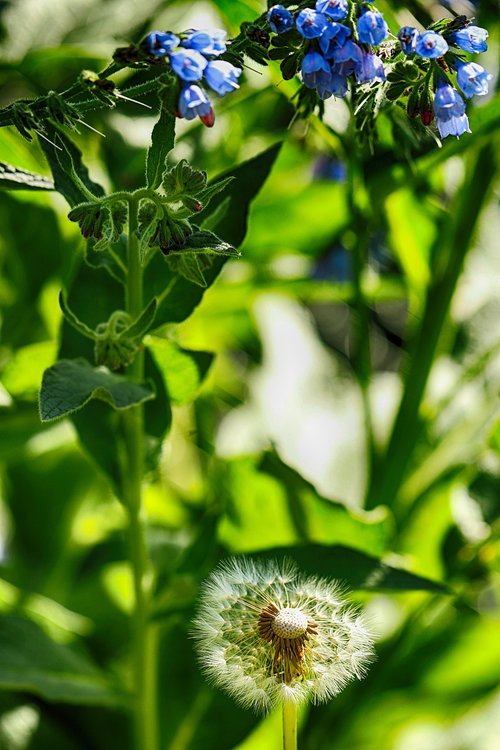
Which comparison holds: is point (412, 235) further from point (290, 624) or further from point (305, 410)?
point (290, 624)

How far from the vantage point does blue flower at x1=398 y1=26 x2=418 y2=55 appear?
14.8 inches

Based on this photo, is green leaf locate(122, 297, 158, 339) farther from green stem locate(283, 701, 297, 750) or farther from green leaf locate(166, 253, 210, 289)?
green stem locate(283, 701, 297, 750)

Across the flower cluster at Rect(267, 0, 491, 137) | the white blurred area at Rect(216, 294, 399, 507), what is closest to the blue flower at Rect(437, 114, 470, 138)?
the flower cluster at Rect(267, 0, 491, 137)

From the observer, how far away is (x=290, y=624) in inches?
14.1

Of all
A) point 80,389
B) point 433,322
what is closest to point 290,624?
point 80,389

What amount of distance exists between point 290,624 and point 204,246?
0.45 feet

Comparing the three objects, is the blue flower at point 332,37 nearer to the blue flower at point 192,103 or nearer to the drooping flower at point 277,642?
the blue flower at point 192,103

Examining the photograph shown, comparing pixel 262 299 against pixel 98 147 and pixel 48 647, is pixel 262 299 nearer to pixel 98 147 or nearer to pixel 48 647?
pixel 98 147

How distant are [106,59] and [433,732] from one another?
569 mm

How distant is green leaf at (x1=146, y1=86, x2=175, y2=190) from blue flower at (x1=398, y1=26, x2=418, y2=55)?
89 mm

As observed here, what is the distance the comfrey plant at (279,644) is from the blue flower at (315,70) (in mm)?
190

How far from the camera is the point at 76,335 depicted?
0.53 metres

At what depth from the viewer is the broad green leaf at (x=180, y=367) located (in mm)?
506

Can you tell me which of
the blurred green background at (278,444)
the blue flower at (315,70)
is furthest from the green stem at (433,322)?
the blue flower at (315,70)
